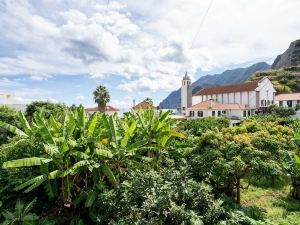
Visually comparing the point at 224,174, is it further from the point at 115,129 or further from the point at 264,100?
the point at 264,100

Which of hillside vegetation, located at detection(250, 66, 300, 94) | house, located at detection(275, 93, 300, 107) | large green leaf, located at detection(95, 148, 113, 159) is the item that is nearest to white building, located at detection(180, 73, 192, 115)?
house, located at detection(275, 93, 300, 107)

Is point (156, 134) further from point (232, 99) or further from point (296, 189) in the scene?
point (232, 99)

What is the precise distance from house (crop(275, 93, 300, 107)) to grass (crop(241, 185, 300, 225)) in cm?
6323

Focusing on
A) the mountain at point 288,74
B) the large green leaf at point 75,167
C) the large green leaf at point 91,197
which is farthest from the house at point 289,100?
the large green leaf at point 75,167

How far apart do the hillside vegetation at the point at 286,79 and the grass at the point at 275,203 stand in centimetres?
8247

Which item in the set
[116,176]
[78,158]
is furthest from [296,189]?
[78,158]

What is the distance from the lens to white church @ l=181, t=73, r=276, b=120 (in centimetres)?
6456

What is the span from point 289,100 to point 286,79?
25950 millimetres

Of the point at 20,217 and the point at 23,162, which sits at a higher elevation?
the point at 23,162

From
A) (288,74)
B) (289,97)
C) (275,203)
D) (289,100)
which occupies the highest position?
(288,74)

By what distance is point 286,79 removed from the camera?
9712 centimetres

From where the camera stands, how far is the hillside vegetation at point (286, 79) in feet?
300

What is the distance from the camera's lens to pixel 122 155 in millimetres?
10711

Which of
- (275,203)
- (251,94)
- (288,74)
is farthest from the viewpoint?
(288,74)
